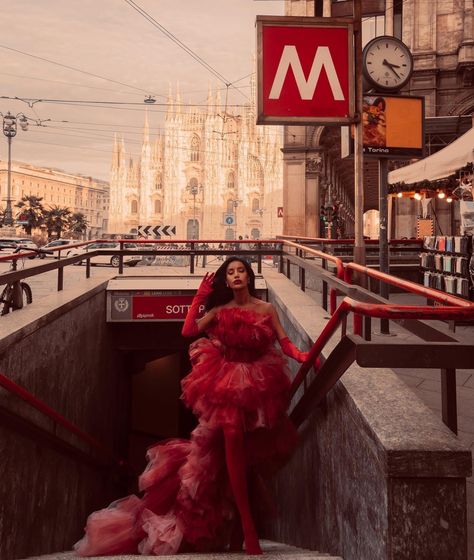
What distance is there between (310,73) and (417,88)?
15.0 m

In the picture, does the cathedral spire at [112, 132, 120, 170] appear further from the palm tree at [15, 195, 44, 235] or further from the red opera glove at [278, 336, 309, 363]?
the red opera glove at [278, 336, 309, 363]

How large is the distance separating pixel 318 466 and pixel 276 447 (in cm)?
42

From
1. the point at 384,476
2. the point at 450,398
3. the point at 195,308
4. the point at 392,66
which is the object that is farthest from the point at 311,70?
the point at 384,476

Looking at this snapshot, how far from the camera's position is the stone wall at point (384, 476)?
1.98m

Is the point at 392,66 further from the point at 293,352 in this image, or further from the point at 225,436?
the point at 225,436

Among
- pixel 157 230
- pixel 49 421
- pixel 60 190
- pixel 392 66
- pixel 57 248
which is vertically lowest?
pixel 49 421

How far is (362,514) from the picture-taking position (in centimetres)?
234

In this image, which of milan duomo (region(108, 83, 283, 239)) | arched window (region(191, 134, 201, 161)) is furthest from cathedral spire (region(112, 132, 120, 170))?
arched window (region(191, 134, 201, 161))

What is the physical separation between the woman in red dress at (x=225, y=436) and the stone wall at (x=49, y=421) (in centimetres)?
121

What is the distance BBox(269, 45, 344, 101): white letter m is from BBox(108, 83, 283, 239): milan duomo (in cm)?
8403

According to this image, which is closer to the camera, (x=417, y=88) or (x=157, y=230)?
(x=417, y=88)

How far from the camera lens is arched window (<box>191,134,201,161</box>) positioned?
9694cm

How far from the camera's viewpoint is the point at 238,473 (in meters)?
3.06

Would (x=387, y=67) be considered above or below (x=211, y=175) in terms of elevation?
below
